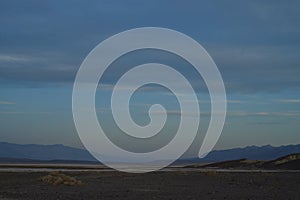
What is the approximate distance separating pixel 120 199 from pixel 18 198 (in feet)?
20.9

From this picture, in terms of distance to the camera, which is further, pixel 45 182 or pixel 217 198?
pixel 45 182

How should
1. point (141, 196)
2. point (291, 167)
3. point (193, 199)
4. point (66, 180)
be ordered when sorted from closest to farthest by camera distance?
point (193, 199) < point (141, 196) < point (66, 180) < point (291, 167)

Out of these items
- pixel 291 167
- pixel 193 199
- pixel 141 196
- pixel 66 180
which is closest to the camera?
pixel 193 199

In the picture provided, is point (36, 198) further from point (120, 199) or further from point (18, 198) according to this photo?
point (120, 199)

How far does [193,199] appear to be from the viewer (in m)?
32.1

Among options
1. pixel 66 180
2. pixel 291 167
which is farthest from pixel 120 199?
pixel 291 167

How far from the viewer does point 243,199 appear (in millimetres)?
32531

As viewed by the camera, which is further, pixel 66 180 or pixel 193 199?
pixel 66 180

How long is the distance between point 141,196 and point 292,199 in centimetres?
895

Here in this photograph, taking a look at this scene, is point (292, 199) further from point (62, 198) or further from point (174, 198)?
point (62, 198)

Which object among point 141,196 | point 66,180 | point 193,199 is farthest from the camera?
point 66,180

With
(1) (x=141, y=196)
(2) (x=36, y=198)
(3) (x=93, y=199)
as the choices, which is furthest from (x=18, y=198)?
(1) (x=141, y=196)

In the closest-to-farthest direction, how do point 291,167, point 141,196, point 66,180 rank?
point 141,196 → point 66,180 → point 291,167

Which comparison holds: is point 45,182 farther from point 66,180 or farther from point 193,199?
point 193,199
